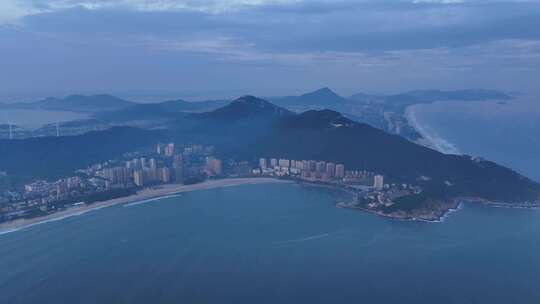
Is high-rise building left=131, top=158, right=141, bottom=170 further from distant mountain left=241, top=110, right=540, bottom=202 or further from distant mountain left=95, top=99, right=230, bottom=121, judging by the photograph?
distant mountain left=95, top=99, right=230, bottom=121

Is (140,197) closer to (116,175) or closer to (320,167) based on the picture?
(116,175)

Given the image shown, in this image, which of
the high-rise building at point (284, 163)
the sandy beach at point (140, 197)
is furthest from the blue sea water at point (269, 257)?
the high-rise building at point (284, 163)

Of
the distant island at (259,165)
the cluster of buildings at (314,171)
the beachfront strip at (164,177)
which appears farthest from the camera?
the cluster of buildings at (314,171)

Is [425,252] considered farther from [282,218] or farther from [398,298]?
[282,218]

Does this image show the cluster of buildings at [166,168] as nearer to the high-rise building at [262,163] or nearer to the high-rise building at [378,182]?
the high-rise building at [262,163]

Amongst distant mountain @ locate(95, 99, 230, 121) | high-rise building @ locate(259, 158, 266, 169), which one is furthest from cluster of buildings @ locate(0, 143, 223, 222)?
distant mountain @ locate(95, 99, 230, 121)

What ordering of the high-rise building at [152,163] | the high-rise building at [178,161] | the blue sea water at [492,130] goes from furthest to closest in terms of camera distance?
1. the blue sea water at [492,130]
2. the high-rise building at [178,161]
3. the high-rise building at [152,163]

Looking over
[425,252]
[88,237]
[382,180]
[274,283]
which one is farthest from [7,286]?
[382,180]
